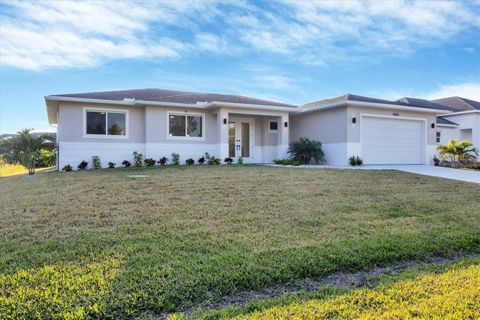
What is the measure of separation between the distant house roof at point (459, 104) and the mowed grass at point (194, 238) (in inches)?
770

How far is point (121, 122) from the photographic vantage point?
16.0m

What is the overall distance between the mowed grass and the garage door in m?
8.30

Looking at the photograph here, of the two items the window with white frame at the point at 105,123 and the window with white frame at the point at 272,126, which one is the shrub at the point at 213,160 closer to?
the window with white frame at the point at 272,126

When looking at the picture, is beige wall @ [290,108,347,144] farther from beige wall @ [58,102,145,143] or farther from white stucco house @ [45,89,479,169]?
beige wall @ [58,102,145,143]

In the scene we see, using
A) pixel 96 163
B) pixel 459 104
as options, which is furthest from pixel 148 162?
pixel 459 104

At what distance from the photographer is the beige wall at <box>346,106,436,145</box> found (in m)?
16.4

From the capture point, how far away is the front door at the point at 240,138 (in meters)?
18.5

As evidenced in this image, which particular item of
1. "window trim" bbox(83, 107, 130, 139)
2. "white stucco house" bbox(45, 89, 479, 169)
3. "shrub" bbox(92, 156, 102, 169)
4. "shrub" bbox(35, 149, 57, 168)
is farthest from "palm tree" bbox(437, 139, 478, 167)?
"shrub" bbox(35, 149, 57, 168)

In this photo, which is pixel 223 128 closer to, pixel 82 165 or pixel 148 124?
pixel 148 124

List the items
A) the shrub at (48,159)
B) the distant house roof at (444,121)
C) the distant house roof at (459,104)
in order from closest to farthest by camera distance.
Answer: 1. the shrub at (48,159)
2. the distant house roof at (444,121)
3. the distant house roof at (459,104)

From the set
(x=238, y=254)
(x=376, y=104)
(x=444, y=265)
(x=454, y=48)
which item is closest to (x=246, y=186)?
(x=238, y=254)

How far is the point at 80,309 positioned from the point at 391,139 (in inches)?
702

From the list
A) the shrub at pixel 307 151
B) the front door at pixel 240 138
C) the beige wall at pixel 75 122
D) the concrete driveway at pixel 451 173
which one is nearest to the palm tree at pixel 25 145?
the beige wall at pixel 75 122

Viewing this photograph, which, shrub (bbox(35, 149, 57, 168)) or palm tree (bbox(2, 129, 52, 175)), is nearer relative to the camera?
palm tree (bbox(2, 129, 52, 175))
